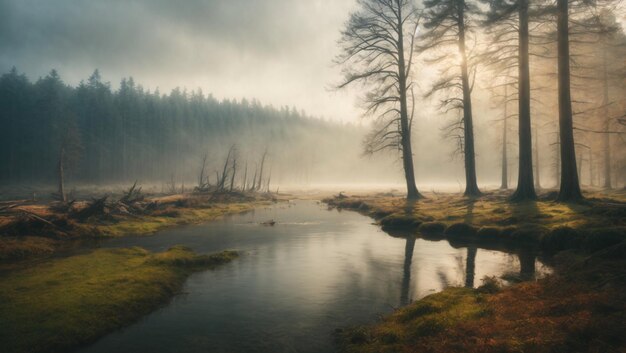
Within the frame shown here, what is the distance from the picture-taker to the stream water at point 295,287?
22.6ft

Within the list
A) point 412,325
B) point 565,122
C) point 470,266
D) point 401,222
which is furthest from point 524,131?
point 412,325

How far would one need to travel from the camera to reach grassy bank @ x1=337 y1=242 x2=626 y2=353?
4887 mm

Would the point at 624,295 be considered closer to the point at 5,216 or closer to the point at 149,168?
the point at 5,216

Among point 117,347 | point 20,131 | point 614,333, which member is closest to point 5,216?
point 117,347

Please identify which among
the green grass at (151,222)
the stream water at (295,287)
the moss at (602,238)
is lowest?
the stream water at (295,287)

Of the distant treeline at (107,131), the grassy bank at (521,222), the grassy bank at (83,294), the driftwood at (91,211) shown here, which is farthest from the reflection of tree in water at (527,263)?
the distant treeline at (107,131)

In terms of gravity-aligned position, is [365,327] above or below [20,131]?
below

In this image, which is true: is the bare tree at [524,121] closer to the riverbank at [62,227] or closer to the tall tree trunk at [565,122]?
the tall tree trunk at [565,122]

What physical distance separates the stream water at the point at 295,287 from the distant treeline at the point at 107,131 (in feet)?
141

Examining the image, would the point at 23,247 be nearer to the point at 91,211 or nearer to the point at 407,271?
the point at 91,211

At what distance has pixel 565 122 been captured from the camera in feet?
59.3

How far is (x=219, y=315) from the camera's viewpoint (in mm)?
8047

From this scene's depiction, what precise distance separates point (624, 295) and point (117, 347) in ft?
30.4

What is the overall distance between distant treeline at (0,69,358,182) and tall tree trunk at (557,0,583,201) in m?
52.1
